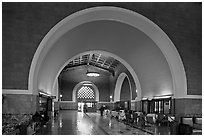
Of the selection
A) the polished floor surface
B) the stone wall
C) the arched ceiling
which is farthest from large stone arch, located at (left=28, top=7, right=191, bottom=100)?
the arched ceiling

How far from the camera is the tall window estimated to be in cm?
3762

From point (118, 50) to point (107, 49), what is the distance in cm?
92

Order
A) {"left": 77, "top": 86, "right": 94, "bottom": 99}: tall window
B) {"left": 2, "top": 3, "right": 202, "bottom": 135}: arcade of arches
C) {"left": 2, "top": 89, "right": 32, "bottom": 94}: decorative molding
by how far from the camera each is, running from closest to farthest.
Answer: {"left": 2, "top": 89, "right": 32, "bottom": 94}: decorative molding, {"left": 2, "top": 3, "right": 202, "bottom": 135}: arcade of arches, {"left": 77, "top": 86, "right": 94, "bottom": 99}: tall window

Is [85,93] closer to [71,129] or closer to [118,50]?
[118,50]

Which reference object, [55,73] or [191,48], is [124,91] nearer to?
[55,73]

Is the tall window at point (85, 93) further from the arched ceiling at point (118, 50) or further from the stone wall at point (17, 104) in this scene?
the stone wall at point (17, 104)

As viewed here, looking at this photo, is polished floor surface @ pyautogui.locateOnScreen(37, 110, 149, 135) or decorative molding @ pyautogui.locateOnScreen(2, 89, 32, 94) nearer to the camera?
decorative molding @ pyautogui.locateOnScreen(2, 89, 32, 94)

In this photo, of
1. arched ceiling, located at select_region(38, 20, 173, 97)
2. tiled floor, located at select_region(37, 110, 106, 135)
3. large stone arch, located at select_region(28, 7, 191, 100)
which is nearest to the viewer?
large stone arch, located at select_region(28, 7, 191, 100)

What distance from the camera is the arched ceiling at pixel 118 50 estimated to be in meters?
15.1

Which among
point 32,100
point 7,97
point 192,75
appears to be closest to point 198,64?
point 192,75

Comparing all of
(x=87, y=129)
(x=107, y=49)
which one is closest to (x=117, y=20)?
(x=87, y=129)

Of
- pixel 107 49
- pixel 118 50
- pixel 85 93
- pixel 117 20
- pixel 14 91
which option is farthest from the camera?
pixel 85 93

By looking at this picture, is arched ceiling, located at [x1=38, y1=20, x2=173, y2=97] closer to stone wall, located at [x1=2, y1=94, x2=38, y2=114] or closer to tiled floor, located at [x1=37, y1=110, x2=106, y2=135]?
tiled floor, located at [x1=37, y1=110, x2=106, y2=135]

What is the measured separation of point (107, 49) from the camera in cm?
1928
